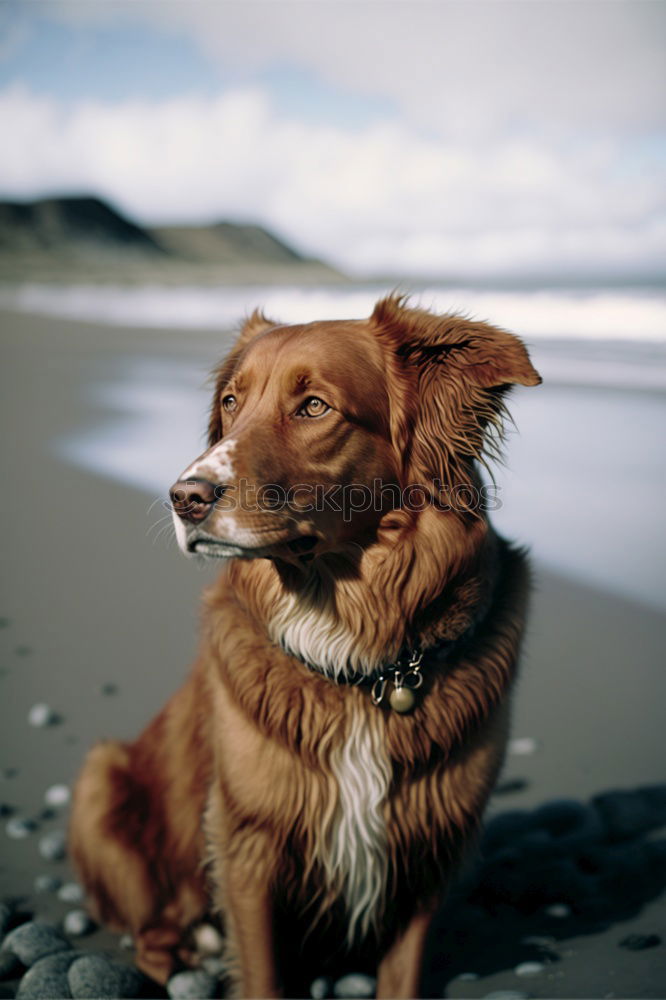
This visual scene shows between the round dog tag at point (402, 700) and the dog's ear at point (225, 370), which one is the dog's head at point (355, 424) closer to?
the dog's ear at point (225, 370)

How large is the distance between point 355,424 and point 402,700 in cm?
80

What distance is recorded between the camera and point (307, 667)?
7.86 ft

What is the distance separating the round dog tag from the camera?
2328mm

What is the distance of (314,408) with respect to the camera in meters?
2.33

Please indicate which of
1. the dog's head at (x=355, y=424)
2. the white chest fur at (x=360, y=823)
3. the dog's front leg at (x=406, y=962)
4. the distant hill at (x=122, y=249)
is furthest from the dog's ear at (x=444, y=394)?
the distant hill at (x=122, y=249)

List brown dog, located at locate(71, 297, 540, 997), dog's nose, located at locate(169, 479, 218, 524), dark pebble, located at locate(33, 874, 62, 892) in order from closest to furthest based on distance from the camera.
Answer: dog's nose, located at locate(169, 479, 218, 524) < brown dog, located at locate(71, 297, 540, 997) < dark pebble, located at locate(33, 874, 62, 892)

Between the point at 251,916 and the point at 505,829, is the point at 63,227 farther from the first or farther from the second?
the point at 251,916

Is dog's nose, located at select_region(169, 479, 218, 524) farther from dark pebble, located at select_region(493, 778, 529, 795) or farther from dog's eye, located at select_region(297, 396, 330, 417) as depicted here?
dark pebble, located at select_region(493, 778, 529, 795)

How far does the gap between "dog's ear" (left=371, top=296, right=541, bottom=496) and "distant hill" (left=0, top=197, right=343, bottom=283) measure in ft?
68.3

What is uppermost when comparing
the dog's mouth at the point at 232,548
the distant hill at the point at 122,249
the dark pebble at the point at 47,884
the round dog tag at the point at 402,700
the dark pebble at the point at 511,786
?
the distant hill at the point at 122,249

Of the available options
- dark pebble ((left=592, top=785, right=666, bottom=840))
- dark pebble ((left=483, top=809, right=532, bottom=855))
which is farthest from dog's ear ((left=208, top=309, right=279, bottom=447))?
dark pebble ((left=592, top=785, right=666, bottom=840))

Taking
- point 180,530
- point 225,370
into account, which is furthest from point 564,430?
point 180,530

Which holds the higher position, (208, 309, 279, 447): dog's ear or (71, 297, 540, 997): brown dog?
(208, 309, 279, 447): dog's ear

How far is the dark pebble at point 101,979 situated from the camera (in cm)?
249
